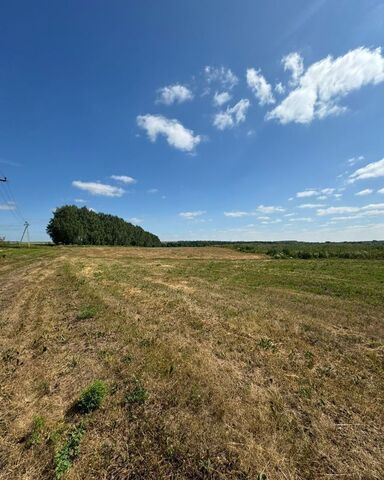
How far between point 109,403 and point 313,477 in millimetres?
3512

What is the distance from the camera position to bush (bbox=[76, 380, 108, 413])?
15.3 feet

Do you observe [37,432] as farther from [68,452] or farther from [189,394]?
[189,394]

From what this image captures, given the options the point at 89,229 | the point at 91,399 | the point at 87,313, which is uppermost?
the point at 89,229

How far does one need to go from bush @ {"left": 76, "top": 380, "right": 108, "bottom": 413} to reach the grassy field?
0.02 metres

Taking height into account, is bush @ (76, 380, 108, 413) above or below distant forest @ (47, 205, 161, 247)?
below

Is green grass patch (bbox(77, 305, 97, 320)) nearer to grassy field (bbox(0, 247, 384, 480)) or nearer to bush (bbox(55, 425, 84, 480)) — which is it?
grassy field (bbox(0, 247, 384, 480))

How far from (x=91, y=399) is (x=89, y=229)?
10294 cm

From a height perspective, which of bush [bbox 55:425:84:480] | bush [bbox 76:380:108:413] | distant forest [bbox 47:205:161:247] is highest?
distant forest [bbox 47:205:161:247]

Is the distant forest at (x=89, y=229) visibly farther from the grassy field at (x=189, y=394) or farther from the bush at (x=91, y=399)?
the bush at (x=91, y=399)

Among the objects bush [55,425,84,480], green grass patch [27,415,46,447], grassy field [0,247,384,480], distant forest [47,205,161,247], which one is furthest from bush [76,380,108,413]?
distant forest [47,205,161,247]

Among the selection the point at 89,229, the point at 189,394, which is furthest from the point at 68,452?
the point at 89,229

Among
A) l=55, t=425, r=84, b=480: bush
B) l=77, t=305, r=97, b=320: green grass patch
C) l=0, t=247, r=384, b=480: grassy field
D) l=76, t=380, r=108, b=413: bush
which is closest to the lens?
l=55, t=425, r=84, b=480: bush

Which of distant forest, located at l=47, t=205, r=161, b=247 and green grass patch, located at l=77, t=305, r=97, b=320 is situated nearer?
green grass patch, located at l=77, t=305, r=97, b=320

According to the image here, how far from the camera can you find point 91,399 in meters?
4.76
